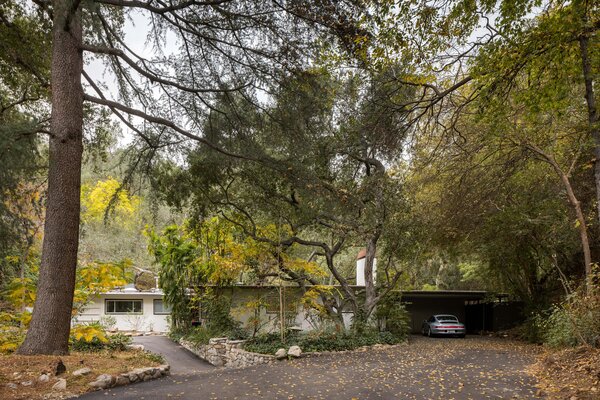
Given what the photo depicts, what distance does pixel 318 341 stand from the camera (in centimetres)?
1446

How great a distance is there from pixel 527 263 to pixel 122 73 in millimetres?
17896

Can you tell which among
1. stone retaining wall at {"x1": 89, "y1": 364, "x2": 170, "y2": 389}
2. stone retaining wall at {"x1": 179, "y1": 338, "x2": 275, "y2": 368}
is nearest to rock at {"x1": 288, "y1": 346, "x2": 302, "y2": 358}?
stone retaining wall at {"x1": 179, "y1": 338, "x2": 275, "y2": 368}

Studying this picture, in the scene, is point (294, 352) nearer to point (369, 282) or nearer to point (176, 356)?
point (369, 282)

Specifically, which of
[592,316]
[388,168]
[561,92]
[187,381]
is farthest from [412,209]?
[187,381]

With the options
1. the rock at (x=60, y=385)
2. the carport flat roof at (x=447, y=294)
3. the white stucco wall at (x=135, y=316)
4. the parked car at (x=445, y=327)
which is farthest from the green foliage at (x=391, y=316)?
the white stucco wall at (x=135, y=316)

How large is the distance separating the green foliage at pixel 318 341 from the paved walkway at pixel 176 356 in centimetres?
184

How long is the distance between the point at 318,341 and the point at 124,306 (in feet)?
49.6

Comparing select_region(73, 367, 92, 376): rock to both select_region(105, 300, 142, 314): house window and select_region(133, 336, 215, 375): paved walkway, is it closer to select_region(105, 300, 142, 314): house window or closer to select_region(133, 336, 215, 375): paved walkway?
select_region(133, 336, 215, 375): paved walkway

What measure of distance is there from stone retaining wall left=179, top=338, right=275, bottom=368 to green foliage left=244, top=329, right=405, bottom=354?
291 mm

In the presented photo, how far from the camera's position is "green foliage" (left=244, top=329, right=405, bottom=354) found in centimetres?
1405

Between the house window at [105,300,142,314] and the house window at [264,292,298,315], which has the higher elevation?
the house window at [264,292,298,315]

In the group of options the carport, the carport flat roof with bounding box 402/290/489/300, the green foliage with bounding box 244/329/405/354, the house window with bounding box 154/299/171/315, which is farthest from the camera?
the house window with bounding box 154/299/171/315

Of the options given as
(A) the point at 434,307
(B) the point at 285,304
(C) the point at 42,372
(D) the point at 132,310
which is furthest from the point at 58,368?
(A) the point at 434,307

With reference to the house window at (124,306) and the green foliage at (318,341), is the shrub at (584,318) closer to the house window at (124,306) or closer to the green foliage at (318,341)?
the green foliage at (318,341)
